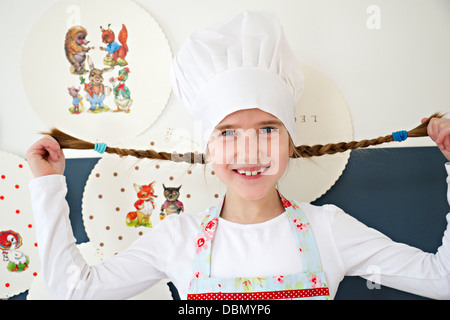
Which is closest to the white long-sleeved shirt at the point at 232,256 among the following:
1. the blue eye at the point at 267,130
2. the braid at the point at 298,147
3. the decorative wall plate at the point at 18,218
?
the braid at the point at 298,147

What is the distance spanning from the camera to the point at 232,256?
0.92 m

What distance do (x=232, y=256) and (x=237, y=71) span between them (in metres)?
0.44

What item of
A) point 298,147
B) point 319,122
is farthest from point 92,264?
point 319,122

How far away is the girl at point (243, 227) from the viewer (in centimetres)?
88

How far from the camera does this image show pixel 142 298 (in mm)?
1143

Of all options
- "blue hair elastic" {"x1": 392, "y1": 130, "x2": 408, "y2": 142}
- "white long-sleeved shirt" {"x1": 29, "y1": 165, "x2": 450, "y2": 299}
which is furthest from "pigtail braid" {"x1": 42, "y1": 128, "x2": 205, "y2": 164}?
"blue hair elastic" {"x1": 392, "y1": 130, "x2": 408, "y2": 142}

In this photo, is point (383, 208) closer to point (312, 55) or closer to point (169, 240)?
point (312, 55)

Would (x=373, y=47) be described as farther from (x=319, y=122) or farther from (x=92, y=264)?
(x=92, y=264)

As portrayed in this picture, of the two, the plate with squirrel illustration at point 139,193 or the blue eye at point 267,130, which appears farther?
the plate with squirrel illustration at point 139,193

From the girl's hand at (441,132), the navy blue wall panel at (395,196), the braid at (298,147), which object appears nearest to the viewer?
the girl's hand at (441,132)

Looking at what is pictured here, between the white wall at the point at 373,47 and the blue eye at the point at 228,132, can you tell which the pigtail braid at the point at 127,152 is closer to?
the blue eye at the point at 228,132

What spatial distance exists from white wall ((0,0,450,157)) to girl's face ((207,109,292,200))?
1.26 feet

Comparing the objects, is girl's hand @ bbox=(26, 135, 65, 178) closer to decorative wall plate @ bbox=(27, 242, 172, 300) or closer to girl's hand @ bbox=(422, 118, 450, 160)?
decorative wall plate @ bbox=(27, 242, 172, 300)

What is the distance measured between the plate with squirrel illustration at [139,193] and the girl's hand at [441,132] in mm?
602
